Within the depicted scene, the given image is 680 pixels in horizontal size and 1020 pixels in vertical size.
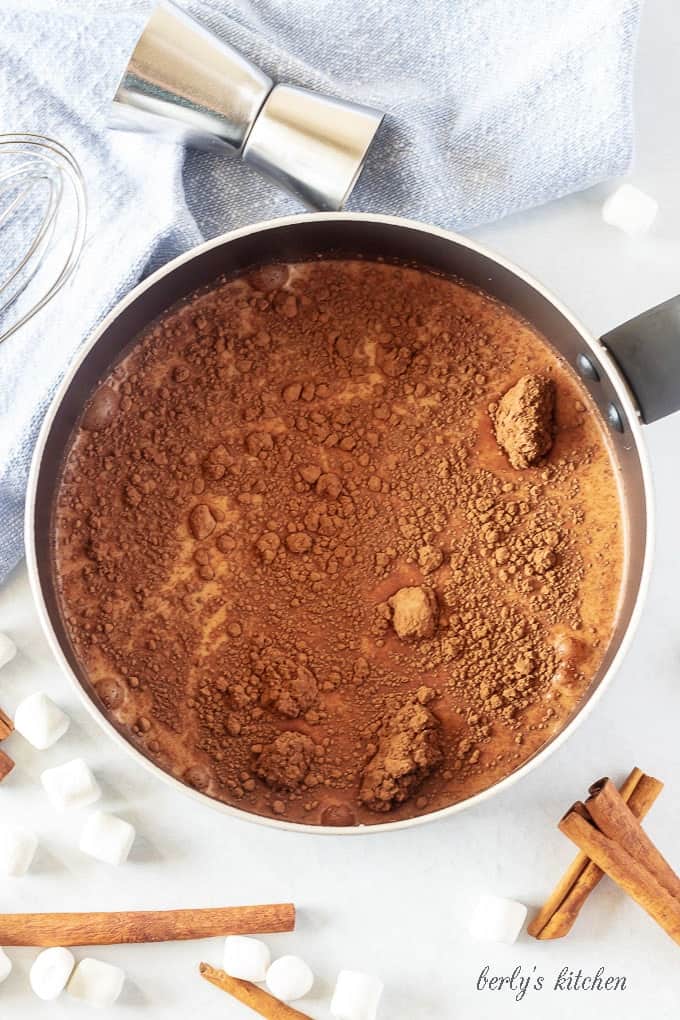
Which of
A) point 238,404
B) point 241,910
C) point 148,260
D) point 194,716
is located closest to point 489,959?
point 241,910

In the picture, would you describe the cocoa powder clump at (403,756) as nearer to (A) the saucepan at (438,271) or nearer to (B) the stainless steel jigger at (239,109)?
(A) the saucepan at (438,271)

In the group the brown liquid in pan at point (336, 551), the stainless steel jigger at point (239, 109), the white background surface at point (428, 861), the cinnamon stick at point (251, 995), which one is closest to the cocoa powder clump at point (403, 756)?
the brown liquid in pan at point (336, 551)

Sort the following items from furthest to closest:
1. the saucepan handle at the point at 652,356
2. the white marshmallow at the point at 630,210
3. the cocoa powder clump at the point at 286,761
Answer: the white marshmallow at the point at 630,210 < the cocoa powder clump at the point at 286,761 < the saucepan handle at the point at 652,356

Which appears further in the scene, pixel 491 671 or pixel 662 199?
pixel 662 199

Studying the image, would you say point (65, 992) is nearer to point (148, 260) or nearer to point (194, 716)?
point (194, 716)

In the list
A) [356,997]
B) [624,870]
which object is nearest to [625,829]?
[624,870]

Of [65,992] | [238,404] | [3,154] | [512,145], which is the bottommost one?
[65,992]
